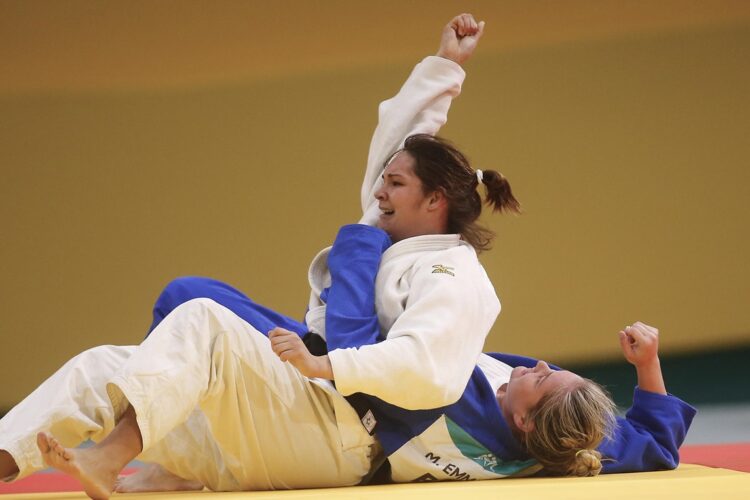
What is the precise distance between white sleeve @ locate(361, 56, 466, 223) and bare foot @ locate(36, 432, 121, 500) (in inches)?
45.4

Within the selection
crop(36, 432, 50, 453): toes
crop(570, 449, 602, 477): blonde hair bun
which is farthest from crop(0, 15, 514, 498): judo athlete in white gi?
crop(570, 449, 602, 477): blonde hair bun

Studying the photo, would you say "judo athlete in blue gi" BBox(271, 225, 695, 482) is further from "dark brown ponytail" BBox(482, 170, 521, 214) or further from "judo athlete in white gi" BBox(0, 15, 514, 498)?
"dark brown ponytail" BBox(482, 170, 521, 214)

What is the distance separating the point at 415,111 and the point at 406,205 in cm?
41

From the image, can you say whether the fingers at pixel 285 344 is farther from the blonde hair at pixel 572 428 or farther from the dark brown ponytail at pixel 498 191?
the dark brown ponytail at pixel 498 191

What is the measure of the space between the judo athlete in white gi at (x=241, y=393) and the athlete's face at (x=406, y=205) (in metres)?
0.10

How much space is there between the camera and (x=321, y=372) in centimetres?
204

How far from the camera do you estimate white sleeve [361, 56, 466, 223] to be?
2.87 metres

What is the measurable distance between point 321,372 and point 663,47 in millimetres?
4627

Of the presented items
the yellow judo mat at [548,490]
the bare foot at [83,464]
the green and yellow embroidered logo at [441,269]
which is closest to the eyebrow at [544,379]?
the yellow judo mat at [548,490]

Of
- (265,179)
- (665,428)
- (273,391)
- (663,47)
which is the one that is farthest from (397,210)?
(663,47)

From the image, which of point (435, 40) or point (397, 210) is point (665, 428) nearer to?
point (397, 210)

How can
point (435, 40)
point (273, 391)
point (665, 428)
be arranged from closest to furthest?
point (273, 391) < point (665, 428) < point (435, 40)

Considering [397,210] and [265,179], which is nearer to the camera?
[397,210]

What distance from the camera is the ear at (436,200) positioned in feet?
8.55
